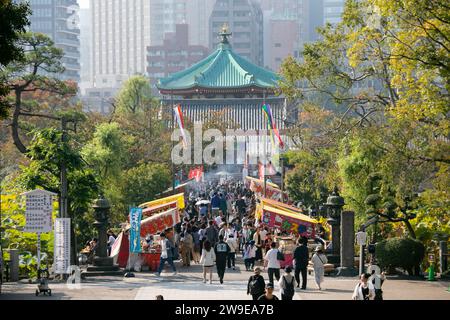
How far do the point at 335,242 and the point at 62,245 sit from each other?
9123 mm

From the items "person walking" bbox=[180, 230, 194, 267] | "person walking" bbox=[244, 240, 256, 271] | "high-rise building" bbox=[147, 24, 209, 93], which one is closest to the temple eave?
"person walking" bbox=[180, 230, 194, 267]

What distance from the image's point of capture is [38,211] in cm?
2581

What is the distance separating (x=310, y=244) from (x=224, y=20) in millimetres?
129678

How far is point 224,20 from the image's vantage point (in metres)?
162

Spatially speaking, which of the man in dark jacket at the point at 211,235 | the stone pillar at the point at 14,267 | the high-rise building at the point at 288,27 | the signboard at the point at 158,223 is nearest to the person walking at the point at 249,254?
the man in dark jacket at the point at 211,235

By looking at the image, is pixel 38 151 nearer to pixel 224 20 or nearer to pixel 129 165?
pixel 129 165

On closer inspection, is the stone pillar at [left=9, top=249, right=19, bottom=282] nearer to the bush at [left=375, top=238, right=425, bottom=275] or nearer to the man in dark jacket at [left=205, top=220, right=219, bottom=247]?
the man in dark jacket at [left=205, top=220, right=219, bottom=247]

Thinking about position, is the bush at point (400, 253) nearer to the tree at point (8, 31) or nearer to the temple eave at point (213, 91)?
the tree at point (8, 31)

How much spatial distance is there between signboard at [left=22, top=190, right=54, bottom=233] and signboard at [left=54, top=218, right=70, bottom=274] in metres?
1.18

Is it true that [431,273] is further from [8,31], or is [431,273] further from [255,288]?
[8,31]

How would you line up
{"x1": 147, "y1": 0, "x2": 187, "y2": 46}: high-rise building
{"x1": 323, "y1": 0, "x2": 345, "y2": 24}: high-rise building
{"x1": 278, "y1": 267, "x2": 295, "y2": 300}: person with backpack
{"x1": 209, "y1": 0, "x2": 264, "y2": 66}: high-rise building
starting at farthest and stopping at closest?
{"x1": 147, "y1": 0, "x2": 187, "y2": 46}: high-rise building < {"x1": 323, "y1": 0, "x2": 345, "y2": 24}: high-rise building < {"x1": 209, "y1": 0, "x2": 264, "y2": 66}: high-rise building < {"x1": 278, "y1": 267, "x2": 295, "y2": 300}: person with backpack

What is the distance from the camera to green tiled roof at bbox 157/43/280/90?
8981 cm

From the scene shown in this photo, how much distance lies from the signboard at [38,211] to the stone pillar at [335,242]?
970 cm
